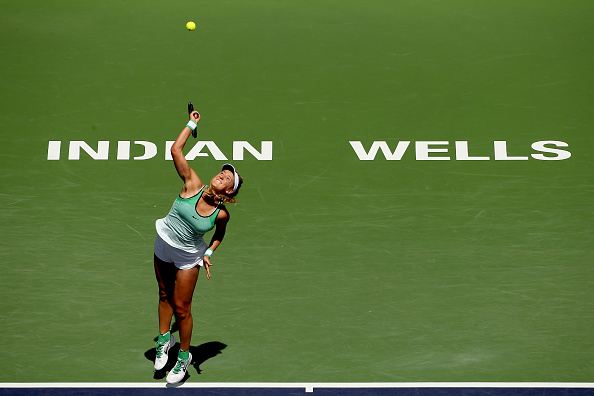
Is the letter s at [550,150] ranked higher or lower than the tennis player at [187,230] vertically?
higher

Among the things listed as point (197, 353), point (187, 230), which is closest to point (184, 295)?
point (187, 230)

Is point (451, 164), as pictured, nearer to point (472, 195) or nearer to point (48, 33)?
point (472, 195)

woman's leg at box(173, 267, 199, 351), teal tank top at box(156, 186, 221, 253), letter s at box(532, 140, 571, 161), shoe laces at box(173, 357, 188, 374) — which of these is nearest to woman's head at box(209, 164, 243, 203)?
teal tank top at box(156, 186, 221, 253)

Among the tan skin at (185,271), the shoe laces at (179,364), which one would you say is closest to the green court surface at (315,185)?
the shoe laces at (179,364)

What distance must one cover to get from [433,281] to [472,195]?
1.47m

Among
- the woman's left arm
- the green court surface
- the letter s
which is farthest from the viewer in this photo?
the letter s

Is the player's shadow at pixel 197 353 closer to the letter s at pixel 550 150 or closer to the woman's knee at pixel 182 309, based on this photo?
the woman's knee at pixel 182 309

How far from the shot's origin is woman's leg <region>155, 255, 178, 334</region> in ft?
29.6

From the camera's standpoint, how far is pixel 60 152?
12.0 meters

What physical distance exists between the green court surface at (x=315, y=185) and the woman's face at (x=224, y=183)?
1820 mm

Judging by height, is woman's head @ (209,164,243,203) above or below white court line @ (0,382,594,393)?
above

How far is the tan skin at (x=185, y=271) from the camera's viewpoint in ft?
28.9

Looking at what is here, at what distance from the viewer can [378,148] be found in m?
12.0

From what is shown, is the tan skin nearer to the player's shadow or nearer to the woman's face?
the woman's face
